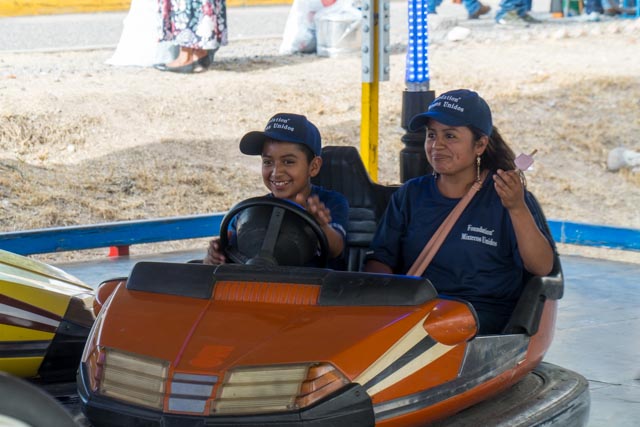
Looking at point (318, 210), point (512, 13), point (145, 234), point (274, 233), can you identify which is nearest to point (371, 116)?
point (145, 234)

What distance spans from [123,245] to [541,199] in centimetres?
363

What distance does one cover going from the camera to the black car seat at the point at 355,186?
3.59 metres

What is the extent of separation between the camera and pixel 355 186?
3.61 metres

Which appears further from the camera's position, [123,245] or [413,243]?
[123,245]

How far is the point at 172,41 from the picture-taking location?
931cm

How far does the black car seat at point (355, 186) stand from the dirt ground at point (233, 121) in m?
3.33

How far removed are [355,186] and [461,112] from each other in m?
0.65

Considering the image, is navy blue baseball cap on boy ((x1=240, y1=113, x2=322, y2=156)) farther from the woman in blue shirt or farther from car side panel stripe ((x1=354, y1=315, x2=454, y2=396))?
car side panel stripe ((x1=354, y1=315, x2=454, y2=396))

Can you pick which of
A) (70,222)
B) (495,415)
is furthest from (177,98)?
(495,415)

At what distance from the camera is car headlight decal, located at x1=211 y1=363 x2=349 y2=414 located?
8.06 ft

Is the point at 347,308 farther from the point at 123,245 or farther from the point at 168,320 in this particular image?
the point at 123,245

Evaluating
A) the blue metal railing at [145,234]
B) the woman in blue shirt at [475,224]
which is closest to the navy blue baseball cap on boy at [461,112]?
the woman in blue shirt at [475,224]

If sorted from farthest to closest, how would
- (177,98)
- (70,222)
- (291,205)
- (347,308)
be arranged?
(177,98) < (70,222) < (291,205) < (347,308)

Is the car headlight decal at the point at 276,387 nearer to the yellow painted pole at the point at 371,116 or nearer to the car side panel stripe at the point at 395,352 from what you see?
the car side panel stripe at the point at 395,352
